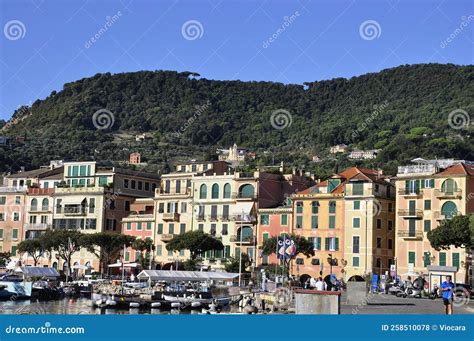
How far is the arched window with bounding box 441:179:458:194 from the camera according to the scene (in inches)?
2785

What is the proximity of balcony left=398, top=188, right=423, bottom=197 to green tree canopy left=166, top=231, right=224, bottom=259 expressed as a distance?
16540 mm

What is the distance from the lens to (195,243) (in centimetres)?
7725

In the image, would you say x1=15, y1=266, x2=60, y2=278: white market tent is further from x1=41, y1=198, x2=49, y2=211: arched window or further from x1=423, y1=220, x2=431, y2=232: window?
x1=423, y1=220, x2=431, y2=232: window

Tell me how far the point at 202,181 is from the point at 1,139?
2504 inches

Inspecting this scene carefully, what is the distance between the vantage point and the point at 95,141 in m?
166

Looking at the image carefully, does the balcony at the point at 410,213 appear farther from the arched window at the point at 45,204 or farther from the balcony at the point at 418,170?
the arched window at the point at 45,204

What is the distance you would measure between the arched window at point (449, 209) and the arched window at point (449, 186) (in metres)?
0.95

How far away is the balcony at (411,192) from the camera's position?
72.9 meters

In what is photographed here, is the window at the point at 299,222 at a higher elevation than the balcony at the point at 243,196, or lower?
lower

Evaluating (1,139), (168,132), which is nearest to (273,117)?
(168,132)

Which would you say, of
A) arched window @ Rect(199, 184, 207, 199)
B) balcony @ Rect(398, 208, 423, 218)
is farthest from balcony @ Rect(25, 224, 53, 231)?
balcony @ Rect(398, 208, 423, 218)

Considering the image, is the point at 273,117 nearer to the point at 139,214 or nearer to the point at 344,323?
the point at 139,214

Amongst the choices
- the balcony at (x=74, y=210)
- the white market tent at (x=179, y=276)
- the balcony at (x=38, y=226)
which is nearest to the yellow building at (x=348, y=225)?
the white market tent at (x=179, y=276)

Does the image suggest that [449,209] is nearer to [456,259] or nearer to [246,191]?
[456,259]
